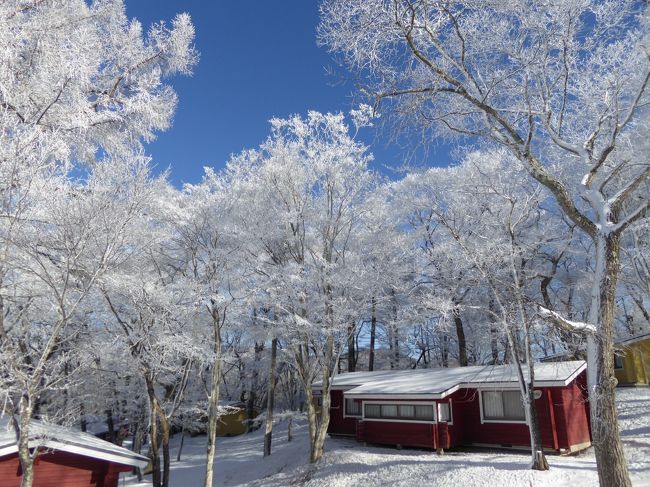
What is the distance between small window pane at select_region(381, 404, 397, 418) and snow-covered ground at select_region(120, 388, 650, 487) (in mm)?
1318

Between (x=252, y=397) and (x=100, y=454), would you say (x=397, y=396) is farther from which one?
(x=252, y=397)

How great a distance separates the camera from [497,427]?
1652 centimetres

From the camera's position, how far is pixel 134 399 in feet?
80.3

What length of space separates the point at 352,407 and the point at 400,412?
3923 millimetres

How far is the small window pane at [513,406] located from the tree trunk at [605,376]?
1072cm

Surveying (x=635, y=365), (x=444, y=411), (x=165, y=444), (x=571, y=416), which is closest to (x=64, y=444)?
(x=165, y=444)

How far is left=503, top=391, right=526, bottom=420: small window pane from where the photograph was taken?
16.0 meters

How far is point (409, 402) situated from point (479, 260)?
24.1ft

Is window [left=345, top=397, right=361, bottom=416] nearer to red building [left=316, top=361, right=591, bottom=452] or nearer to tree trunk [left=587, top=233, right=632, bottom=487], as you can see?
red building [left=316, top=361, right=591, bottom=452]

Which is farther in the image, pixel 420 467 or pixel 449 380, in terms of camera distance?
pixel 449 380

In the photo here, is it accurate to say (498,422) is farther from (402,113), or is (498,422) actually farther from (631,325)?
(631,325)

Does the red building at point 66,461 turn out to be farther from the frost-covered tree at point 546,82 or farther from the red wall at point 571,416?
the red wall at point 571,416

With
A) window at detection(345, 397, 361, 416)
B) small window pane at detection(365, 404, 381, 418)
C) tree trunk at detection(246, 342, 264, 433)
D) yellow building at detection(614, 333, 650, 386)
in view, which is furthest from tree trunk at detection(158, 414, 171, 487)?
yellow building at detection(614, 333, 650, 386)

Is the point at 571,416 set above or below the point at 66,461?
above
